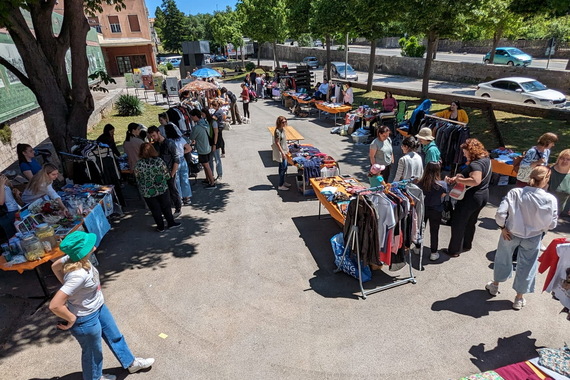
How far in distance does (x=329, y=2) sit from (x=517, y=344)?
20.3 m

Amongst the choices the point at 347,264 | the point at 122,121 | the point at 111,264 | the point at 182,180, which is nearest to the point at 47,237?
the point at 111,264

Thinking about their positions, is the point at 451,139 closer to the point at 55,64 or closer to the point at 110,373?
the point at 110,373

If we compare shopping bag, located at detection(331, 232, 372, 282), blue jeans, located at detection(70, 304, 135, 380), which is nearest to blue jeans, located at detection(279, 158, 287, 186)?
shopping bag, located at detection(331, 232, 372, 282)

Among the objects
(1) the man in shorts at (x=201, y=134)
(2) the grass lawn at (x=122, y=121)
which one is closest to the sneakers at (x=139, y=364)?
(1) the man in shorts at (x=201, y=134)

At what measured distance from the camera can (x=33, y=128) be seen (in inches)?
530

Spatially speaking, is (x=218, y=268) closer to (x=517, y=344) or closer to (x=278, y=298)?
(x=278, y=298)

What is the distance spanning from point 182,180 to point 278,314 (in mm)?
4686

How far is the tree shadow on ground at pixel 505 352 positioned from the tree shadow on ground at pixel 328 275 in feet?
5.37

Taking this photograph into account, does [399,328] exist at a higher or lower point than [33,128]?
lower

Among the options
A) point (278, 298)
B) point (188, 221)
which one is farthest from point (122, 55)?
point (278, 298)

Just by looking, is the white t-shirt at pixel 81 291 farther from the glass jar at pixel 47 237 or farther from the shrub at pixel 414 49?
the shrub at pixel 414 49

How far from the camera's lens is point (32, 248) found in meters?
5.00

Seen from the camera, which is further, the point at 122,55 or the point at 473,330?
the point at 122,55

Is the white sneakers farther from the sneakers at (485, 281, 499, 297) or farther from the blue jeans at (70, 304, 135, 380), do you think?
the sneakers at (485, 281, 499, 297)
